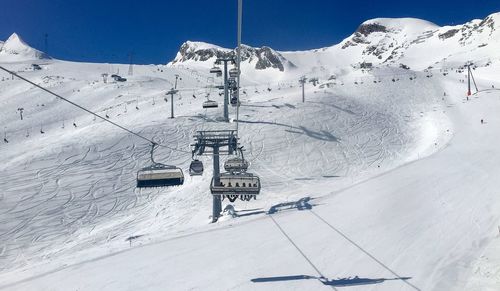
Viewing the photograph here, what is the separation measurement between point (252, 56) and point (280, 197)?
104 meters

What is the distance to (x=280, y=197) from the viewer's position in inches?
878

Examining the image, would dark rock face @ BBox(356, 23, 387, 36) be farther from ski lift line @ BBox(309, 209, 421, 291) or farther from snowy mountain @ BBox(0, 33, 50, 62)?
ski lift line @ BBox(309, 209, 421, 291)

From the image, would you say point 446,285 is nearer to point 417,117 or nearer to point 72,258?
point 72,258

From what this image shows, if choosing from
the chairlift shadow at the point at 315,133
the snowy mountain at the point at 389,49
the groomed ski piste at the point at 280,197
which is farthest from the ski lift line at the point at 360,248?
the snowy mountain at the point at 389,49

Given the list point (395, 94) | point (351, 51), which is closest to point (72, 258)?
point (395, 94)

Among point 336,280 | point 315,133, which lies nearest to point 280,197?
point 336,280

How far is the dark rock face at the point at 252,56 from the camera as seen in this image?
11706 centimetres

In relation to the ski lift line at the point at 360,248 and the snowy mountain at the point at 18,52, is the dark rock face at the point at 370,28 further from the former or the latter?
the ski lift line at the point at 360,248

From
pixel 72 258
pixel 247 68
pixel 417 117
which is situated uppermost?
pixel 247 68

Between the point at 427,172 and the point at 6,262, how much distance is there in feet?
62.2

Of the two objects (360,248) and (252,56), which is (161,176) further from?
(252,56)

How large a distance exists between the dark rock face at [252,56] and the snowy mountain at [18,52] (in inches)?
1577

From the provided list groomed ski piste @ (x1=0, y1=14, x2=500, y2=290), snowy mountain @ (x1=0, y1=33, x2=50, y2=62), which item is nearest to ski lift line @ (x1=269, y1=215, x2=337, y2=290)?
groomed ski piste @ (x1=0, y1=14, x2=500, y2=290)

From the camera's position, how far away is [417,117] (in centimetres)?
3969
